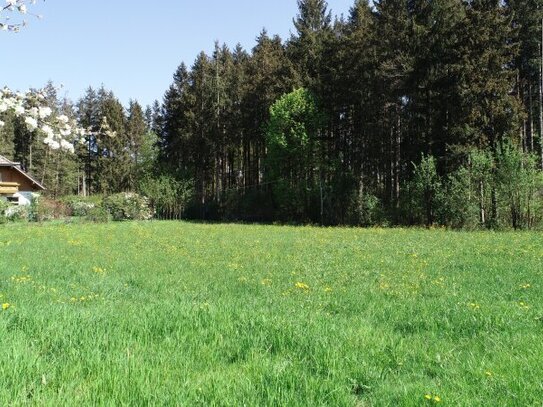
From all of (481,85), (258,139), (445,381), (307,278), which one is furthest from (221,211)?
(445,381)

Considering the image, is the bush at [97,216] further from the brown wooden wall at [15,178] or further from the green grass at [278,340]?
the green grass at [278,340]

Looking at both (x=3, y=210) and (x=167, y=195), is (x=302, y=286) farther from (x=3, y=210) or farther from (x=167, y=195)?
(x=167, y=195)

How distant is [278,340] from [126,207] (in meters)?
45.0

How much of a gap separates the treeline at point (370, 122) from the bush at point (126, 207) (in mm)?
3328

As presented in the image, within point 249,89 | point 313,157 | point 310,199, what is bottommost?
point 310,199

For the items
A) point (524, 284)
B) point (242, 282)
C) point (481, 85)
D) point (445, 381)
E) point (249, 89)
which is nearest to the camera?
point (445, 381)

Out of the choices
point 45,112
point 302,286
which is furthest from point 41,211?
point 45,112

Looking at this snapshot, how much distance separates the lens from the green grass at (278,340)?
3.64 m

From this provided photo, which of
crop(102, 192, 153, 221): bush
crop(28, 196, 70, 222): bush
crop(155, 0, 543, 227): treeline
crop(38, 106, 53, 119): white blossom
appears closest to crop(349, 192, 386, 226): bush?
crop(155, 0, 543, 227): treeline

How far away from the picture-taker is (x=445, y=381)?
4156 millimetres

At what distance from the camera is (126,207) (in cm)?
4725

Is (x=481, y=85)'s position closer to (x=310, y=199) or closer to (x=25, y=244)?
(x=310, y=199)

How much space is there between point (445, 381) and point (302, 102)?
37.3 metres

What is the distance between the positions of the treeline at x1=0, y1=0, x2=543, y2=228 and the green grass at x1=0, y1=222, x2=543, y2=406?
18.8 metres
